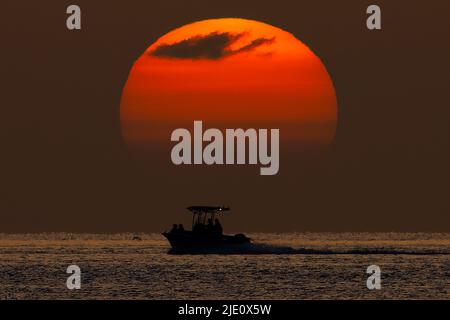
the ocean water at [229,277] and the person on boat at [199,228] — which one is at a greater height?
the person on boat at [199,228]

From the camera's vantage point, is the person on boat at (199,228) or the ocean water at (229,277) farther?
the person on boat at (199,228)

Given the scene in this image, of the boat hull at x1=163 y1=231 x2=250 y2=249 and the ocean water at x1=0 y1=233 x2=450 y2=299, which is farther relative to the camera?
the boat hull at x1=163 y1=231 x2=250 y2=249

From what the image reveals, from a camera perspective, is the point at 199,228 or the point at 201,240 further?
the point at 201,240

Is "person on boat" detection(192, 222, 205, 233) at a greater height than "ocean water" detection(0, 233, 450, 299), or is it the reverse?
"person on boat" detection(192, 222, 205, 233)

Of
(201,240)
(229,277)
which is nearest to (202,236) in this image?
(201,240)

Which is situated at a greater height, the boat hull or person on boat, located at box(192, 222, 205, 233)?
person on boat, located at box(192, 222, 205, 233)

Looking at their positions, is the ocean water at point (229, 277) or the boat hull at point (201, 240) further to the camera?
the boat hull at point (201, 240)

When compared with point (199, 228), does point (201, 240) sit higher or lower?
lower

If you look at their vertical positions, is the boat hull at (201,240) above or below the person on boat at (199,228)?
below

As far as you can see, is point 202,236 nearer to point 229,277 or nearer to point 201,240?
point 201,240

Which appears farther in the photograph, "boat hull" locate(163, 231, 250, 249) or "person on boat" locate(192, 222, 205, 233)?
"boat hull" locate(163, 231, 250, 249)
